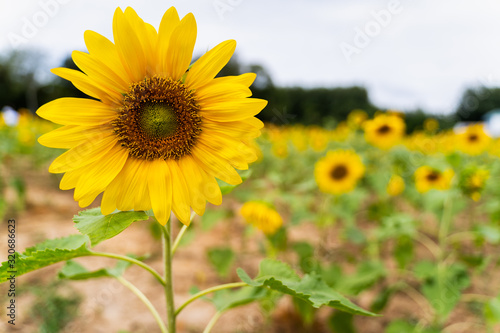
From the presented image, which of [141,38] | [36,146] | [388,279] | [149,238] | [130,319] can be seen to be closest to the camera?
[141,38]

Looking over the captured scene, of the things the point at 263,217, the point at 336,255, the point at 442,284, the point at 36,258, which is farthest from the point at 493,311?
the point at 36,258

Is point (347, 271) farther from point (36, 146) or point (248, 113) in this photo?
point (36, 146)

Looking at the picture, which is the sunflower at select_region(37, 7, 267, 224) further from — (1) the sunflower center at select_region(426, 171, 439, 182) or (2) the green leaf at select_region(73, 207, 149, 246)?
(1) the sunflower center at select_region(426, 171, 439, 182)

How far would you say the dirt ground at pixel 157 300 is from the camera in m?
2.53

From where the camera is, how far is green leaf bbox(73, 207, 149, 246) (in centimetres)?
79

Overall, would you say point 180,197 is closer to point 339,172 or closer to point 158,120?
point 158,120

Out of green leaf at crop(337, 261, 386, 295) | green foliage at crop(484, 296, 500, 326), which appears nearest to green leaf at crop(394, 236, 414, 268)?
green leaf at crop(337, 261, 386, 295)

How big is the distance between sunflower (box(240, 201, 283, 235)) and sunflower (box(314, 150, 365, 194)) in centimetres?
95

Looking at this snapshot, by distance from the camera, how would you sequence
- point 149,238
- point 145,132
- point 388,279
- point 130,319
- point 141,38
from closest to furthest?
point 141,38, point 145,132, point 130,319, point 388,279, point 149,238

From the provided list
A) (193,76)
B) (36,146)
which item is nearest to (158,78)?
(193,76)

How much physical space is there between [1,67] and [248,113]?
84.8 ft

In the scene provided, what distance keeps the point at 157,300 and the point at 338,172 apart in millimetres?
1996

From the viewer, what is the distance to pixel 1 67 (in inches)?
839

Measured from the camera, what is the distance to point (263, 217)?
254 cm
